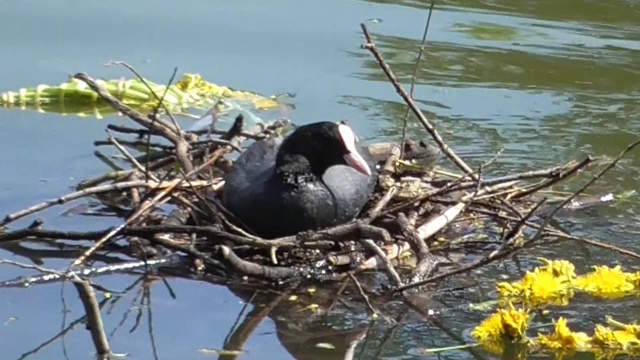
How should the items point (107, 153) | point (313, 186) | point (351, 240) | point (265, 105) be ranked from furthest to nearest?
point (265, 105) < point (107, 153) < point (313, 186) < point (351, 240)

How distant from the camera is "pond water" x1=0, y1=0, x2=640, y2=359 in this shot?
4.76 meters

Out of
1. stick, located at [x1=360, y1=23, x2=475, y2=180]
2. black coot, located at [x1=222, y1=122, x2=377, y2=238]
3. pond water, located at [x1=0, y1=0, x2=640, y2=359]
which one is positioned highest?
stick, located at [x1=360, y1=23, x2=475, y2=180]

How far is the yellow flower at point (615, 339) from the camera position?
174 inches

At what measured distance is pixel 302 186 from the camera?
5.46m

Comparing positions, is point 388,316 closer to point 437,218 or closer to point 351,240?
point 351,240

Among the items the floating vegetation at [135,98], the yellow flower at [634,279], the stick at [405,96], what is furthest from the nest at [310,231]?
the floating vegetation at [135,98]

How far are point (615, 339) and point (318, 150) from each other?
58.6 inches

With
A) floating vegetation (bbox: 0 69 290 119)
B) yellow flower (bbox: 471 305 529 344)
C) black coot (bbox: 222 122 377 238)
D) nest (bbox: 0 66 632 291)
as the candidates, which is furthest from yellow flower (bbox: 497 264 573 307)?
floating vegetation (bbox: 0 69 290 119)

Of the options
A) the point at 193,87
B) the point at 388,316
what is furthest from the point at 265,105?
the point at 388,316

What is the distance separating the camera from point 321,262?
526cm

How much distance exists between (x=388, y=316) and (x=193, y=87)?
298 centimetres

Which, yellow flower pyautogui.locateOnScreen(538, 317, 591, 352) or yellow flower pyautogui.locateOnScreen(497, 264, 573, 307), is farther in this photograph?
yellow flower pyautogui.locateOnScreen(497, 264, 573, 307)

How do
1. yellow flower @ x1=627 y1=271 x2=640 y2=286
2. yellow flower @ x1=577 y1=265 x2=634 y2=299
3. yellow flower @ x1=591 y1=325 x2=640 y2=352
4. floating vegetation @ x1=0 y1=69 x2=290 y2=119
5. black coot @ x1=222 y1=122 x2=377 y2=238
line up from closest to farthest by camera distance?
yellow flower @ x1=591 y1=325 x2=640 y2=352, yellow flower @ x1=577 y1=265 x2=634 y2=299, yellow flower @ x1=627 y1=271 x2=640 y2=286, black coot @ x1=222 y1=122 x2=377 y2=238, floating vegetation @ x1=0 y1=69 x2=290 y2=119

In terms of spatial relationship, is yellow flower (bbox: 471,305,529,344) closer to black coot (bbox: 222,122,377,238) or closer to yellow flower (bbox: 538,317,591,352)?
yellow flower (bbox: 538,317,591,352)
